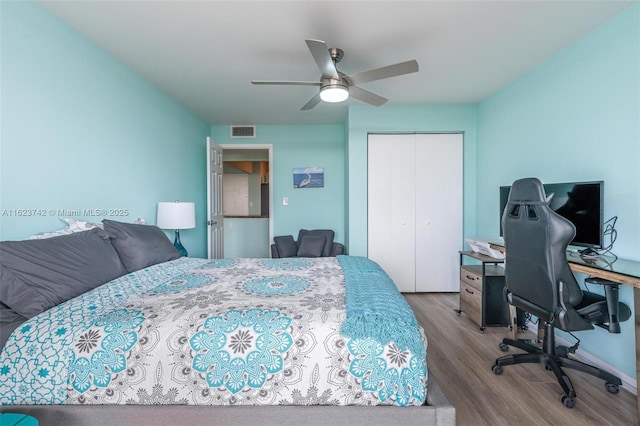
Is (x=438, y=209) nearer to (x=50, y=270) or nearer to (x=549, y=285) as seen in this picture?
(x=549, y=285)

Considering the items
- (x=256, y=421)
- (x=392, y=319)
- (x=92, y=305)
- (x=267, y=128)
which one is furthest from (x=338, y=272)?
(x=267, y=128)

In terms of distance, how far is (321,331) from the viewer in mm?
1271

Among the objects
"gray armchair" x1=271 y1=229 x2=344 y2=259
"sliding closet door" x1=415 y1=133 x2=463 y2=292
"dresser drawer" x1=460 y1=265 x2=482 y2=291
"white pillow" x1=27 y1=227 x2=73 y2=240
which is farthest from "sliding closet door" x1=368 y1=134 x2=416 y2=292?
"white pillow" x1=27 y1=227 x2=73 y2=240

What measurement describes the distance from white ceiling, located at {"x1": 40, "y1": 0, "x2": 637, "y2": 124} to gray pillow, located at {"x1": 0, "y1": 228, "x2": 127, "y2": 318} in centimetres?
157

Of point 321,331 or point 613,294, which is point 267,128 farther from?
point 613,294

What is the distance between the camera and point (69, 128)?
212 cm

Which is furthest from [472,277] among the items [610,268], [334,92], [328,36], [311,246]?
[328,36]

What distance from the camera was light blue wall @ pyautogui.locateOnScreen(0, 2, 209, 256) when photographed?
1.76m

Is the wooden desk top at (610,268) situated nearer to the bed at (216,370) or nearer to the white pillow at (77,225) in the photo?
the bed at (216,370)

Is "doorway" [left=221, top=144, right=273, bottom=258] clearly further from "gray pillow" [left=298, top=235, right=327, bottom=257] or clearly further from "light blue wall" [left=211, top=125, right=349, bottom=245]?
"gray pillow" [left=298, top=235, right=327, bottom=257]

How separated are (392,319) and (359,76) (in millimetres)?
1792

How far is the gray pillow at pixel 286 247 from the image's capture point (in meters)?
4.17

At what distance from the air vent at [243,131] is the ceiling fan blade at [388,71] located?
9.29 ft

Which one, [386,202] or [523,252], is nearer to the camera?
[523,252]
